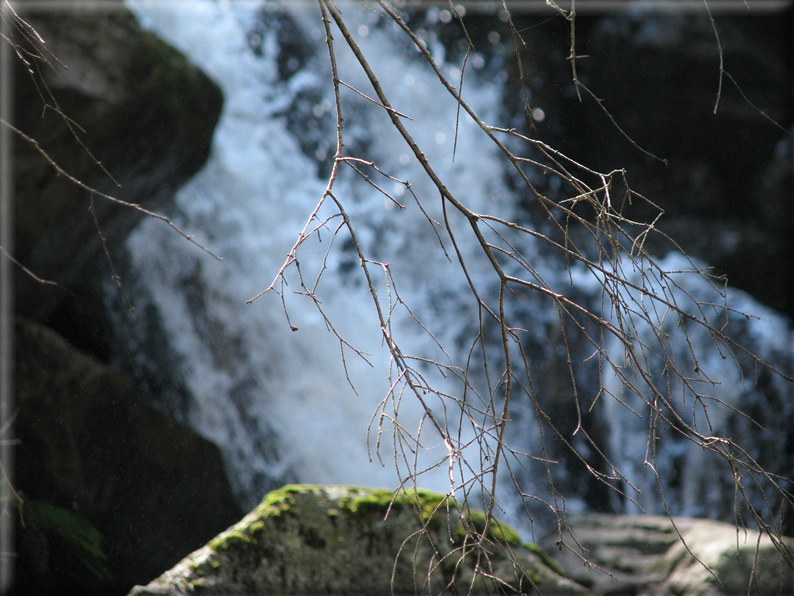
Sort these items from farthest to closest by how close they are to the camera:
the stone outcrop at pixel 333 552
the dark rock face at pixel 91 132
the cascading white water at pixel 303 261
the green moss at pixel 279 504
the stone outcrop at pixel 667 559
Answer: the cascading white water at pixel 303 261 < the dark rock face at pixel 91 132 < the stone outcrop at pixel 667 559 < the green moss at pixel 279 504 < the stone outcrop at pixel 333 552

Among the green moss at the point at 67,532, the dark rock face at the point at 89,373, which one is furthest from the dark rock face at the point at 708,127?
the green moss at the point at 67,532

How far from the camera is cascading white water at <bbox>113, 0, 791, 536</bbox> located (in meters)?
4.28

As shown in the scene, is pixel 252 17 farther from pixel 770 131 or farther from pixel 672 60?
pixel 770 131

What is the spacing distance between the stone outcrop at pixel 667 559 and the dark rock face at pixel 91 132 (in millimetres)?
3047

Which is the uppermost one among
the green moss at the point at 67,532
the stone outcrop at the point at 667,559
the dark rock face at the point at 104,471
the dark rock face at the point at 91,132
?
the dark rock face at the point at 91,132

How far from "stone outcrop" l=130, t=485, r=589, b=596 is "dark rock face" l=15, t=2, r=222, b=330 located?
6.80ft

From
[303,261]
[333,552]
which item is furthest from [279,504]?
[303,261]

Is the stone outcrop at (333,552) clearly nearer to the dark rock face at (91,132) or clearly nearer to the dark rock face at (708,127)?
the dark rock face at (91,132)

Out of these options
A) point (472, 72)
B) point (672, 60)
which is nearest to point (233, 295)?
point (472, 72)

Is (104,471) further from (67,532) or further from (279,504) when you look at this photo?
(279,504)

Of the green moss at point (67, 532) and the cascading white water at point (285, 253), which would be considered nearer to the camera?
the green moss at point (67, 532)

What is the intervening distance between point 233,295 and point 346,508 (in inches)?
112

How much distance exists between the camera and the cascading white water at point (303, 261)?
4281 millimetres

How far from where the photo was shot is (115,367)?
3699 millimetres
